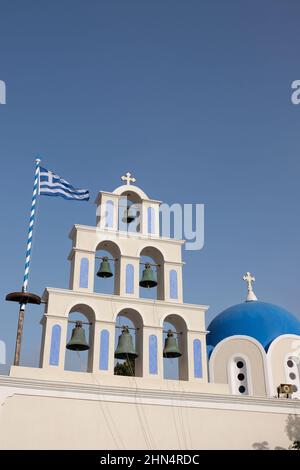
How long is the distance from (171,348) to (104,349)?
1971mm

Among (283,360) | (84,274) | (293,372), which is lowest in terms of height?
(293,372)

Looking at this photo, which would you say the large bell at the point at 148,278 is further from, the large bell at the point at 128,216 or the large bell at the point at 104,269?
the large bell at the point at 128,216

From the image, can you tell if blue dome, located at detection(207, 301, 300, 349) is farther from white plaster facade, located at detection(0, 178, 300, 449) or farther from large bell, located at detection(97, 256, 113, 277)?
large bell, located at detection(97, 256, 113, 277)

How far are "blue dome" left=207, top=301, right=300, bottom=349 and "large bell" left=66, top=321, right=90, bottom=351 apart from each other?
777cm

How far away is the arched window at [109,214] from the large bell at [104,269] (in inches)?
42.9

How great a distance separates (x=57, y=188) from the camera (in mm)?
15891

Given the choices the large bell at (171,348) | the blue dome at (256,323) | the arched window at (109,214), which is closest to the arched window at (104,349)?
the large bell at (171,348)

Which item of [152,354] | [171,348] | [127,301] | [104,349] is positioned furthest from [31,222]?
[171,348]

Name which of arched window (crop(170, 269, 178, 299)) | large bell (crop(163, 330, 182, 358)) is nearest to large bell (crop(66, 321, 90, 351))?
large bell (crop(163, 330, 182, 358))

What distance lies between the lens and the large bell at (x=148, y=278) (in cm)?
1564

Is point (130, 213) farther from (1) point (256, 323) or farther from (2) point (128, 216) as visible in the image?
(1) point (256, 323)

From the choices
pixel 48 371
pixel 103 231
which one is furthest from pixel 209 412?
pixel 103 231
